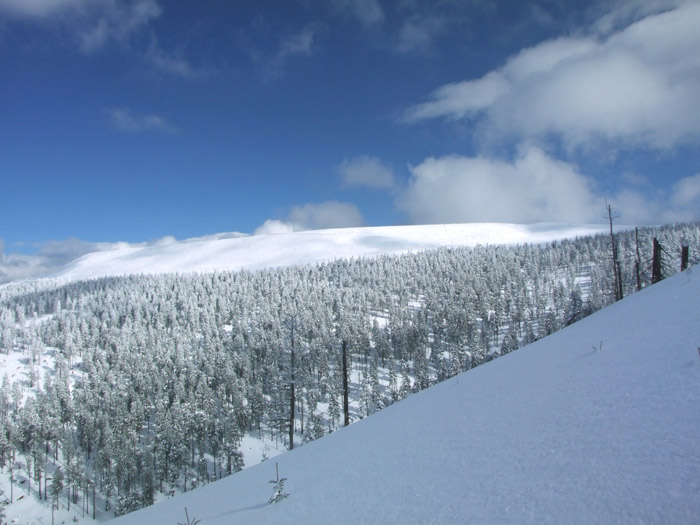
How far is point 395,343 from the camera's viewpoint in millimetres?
121312

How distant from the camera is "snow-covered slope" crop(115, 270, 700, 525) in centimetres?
312

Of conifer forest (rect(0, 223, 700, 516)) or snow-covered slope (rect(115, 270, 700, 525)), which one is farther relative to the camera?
conifer forest (rect(0, 223, 700, 516))

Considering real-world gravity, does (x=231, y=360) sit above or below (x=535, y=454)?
below

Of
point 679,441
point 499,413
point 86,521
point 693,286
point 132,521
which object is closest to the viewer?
point 679,441

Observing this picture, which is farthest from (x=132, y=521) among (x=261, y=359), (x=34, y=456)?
Result: (x=261, y=359)

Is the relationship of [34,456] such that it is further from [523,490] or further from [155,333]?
Result: [523,490]

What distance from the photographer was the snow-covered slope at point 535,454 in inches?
123

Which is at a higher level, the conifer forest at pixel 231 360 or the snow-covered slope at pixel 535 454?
the snow-covered slope at pixel 535 454

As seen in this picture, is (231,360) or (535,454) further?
(231,360)

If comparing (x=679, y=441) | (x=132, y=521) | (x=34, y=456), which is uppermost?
(x=679, y=441)

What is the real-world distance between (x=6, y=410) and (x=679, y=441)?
435ft

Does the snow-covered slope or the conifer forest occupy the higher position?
the snow-covered slope

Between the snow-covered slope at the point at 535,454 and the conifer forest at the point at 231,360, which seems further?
the conifer forest at the point at 231,360

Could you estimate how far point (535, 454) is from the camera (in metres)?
4.09
